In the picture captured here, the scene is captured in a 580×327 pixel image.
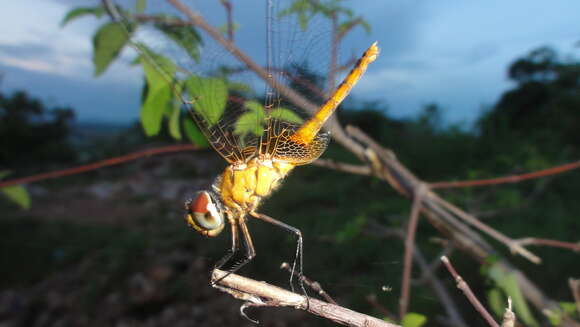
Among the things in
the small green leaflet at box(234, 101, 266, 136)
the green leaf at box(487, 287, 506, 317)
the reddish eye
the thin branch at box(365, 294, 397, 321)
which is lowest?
the thin branch at box(365, 294, 397, 321)

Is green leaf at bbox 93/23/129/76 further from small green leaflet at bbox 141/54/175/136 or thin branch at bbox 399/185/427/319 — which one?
thin branch at bbox 399/185/427/319

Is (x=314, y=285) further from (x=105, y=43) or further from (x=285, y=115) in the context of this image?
(x=105, y=43)

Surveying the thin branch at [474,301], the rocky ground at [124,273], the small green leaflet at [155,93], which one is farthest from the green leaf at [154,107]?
the rocky ground at [124,273]

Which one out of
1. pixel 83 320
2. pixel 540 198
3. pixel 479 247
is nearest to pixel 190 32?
pixel 479 247

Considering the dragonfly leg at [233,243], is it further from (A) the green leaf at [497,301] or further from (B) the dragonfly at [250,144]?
(A) the green leaf at [497,301]

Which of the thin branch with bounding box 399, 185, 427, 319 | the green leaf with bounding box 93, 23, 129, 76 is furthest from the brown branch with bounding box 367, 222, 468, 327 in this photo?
the green leaf with bounding box 93, 23, 129, 76
